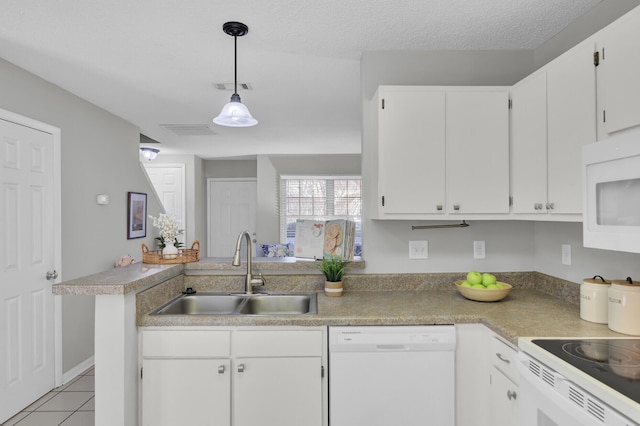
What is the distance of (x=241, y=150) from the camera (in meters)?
5.97

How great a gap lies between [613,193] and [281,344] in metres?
1.48

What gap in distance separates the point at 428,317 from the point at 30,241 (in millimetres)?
2808

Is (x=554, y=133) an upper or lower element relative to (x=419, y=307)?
upper

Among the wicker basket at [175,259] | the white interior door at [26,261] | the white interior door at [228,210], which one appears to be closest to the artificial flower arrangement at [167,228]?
the wicker basket at [175,259]

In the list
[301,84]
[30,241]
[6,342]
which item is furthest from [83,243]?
[301,84]

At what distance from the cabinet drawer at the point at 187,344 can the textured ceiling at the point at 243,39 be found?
163 centimetres

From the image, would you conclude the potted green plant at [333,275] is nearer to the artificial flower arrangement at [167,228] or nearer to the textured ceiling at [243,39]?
the artificial flower arrangement at [167,228]

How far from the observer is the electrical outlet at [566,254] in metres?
2.07

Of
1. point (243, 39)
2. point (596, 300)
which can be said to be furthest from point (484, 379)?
point (243, 39)

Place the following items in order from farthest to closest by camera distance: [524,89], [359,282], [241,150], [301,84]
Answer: [241,150], [301,84], [359,282], [524,89]

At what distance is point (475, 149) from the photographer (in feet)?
6.86

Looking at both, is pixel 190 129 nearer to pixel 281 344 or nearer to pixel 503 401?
pixel 281 344

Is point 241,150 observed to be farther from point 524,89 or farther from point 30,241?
→ point 524,89

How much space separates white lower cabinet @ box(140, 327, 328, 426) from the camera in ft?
5.79
